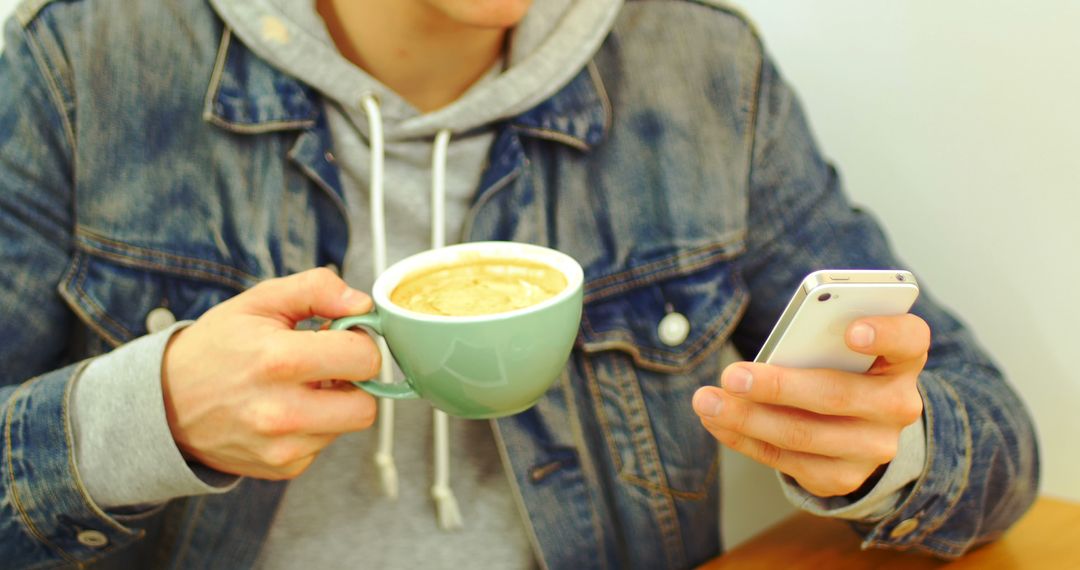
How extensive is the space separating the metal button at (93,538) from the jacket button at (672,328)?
0.59m

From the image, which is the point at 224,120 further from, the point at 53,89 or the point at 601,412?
the point at 601,412

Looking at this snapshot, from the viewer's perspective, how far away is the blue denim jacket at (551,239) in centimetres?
86

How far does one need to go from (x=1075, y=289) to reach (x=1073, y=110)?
0.21 metres

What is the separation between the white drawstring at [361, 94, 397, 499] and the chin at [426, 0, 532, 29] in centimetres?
13

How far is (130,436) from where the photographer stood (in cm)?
70

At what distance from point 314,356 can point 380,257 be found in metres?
0.27

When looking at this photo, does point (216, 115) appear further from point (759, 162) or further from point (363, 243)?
point (759, 162)

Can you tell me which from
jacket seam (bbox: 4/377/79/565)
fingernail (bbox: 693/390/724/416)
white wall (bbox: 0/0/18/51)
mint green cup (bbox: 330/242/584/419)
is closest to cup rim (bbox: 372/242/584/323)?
mint green cup (bbox: 330/242/584/419)

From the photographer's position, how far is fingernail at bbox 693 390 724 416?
623mm

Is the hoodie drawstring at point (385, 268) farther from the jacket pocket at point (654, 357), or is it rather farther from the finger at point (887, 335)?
the finger at point (887, 335)

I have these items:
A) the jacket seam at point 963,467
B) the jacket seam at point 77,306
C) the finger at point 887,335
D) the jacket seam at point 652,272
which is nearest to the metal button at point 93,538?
the jacket seam at point 77,306

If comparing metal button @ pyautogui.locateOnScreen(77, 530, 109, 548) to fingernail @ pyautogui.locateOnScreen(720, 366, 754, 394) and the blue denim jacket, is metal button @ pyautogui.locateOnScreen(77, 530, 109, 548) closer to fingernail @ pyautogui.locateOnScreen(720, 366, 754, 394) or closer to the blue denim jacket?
the blue denim jacket

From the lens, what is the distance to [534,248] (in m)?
0.72

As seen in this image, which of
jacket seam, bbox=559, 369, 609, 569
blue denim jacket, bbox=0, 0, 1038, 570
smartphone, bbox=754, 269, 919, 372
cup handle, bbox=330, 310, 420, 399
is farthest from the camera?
jacket seam, bbox=559, 369, 609, 569
